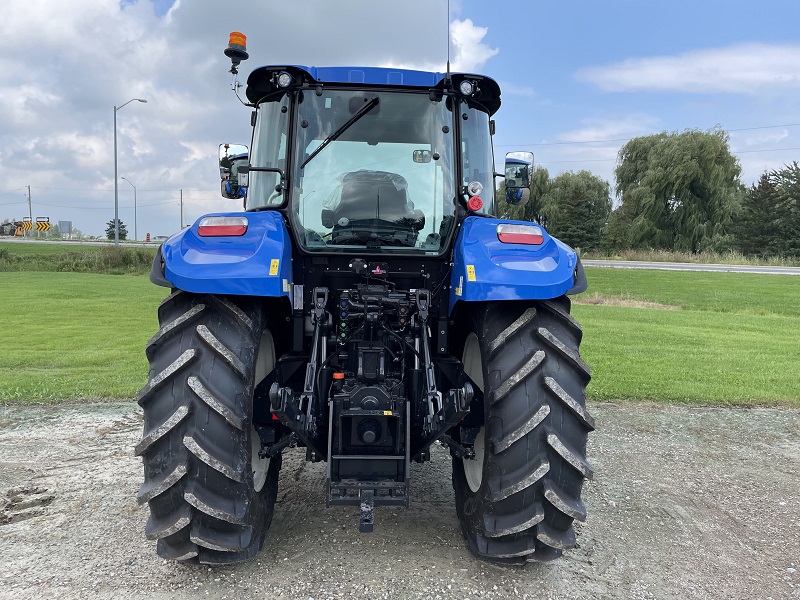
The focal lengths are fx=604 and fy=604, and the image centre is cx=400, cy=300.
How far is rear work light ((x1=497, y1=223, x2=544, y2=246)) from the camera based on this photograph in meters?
3.01

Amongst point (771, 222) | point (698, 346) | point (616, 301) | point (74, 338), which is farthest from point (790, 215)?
point (74, 338)

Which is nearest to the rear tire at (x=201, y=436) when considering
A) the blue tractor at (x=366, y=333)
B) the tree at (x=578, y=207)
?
the blue tractor at (x=366, y=333)

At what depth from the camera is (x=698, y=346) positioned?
398 inches

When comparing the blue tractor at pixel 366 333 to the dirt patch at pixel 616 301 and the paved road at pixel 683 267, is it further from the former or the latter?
the paved road at pixel 683 267

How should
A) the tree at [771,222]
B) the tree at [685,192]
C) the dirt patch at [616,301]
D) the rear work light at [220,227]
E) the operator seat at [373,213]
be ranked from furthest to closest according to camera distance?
the tree at [771,222]
the tree at [685,192]
the dirt patch at [616,301]
the operator seat at [373,213]
the rear work light at [220,227]

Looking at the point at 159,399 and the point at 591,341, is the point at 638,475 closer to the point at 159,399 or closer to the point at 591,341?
the point at 159,399

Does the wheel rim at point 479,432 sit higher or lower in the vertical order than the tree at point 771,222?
lower

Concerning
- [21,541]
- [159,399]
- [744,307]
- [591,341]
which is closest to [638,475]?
[159,399]

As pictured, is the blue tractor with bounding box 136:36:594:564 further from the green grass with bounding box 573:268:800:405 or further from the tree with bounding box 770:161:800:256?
the tree with bounding box 770:161:800:256

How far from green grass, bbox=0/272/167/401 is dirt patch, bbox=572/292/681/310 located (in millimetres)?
11982

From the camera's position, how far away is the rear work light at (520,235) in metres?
3.01

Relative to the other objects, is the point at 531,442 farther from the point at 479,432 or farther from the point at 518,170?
the point at 518,170

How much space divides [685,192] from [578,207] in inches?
337

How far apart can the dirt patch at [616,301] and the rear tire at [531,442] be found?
1504 cm
